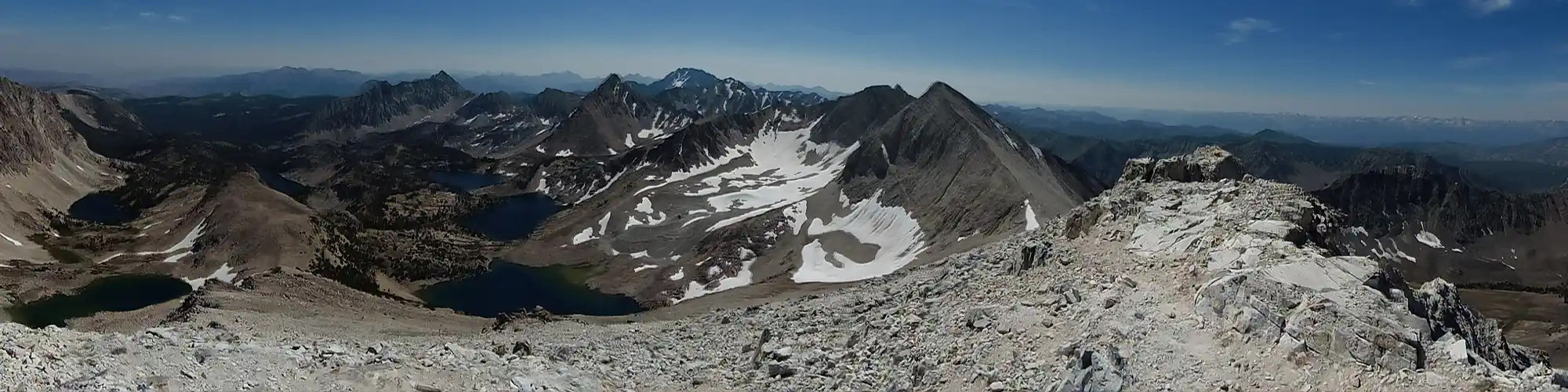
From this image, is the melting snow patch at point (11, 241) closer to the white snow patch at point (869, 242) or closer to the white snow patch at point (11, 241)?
the white snow patch at point (11, 241)

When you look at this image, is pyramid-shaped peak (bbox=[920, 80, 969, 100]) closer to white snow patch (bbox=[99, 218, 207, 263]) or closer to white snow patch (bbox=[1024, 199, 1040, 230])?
white snow patch (bbox=[1024, 199, 1040, 230])

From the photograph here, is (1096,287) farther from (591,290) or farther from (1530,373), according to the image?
(591,290)

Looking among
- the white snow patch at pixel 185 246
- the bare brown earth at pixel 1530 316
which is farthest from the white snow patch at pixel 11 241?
the bare brown earth at pixel 1530 316

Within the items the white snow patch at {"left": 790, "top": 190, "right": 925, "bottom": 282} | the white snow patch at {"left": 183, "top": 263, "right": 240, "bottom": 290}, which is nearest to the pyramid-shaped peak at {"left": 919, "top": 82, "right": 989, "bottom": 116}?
the white snow patch at {"left": 790, "top": 190, "right": 925, "bottom": 282}

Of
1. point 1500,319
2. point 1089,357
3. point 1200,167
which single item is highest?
point 1200,167

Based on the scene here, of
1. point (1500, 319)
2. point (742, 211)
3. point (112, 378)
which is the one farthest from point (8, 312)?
point (1500, 319)

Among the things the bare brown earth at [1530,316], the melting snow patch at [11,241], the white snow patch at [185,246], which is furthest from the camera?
the melting snow patch at [11,241]

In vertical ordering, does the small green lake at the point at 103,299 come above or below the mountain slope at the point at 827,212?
below
